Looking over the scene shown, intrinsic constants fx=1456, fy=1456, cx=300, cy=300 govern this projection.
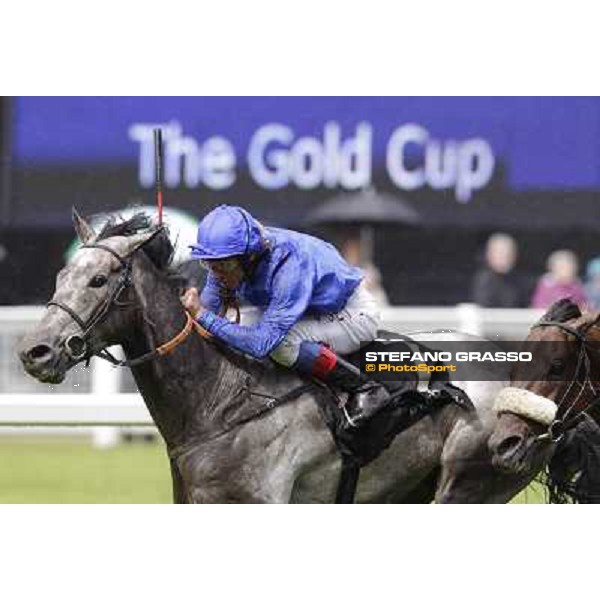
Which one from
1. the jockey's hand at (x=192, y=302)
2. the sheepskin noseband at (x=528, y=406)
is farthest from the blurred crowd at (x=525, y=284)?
the jockey's hand at (x=192, y=302)

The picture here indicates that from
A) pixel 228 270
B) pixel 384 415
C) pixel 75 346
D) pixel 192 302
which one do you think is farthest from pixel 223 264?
pixel 384 415

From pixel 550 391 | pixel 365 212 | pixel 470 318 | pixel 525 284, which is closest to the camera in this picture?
pixel 550 391

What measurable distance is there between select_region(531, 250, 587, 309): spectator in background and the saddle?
0.68m

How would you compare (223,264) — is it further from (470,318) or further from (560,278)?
(470,318)

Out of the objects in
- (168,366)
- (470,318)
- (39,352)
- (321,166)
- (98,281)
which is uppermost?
(321,166)

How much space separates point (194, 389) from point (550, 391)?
57.0 inches

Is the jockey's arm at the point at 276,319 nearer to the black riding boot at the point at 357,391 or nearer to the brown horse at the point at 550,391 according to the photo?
the black riding boot at the point at 357,391

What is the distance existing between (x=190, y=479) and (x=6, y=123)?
1969 mm

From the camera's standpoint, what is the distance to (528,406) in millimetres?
5820

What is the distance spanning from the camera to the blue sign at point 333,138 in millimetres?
6551

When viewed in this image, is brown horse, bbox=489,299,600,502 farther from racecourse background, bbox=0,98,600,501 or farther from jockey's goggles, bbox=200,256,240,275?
jockey's goggles, bbox=200,256,240,275

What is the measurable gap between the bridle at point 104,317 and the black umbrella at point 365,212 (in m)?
0.94

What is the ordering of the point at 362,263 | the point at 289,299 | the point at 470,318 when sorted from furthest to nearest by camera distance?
the point at 470,318 → the point at 362,263 → the point at 289,299

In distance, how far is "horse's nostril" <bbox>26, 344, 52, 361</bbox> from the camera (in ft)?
18.2
